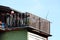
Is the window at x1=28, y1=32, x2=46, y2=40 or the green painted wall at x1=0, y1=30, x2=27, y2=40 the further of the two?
the window at x1=28, y1=32, x2=46, y2=40

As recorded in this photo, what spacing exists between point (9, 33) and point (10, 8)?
7.36ft

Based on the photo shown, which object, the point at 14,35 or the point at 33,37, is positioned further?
the point at 33,37

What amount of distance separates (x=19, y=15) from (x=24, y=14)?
1.81ft

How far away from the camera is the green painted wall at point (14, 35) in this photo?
96.8ft

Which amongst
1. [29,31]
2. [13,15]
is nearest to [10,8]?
[13,15]

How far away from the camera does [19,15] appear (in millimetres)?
29875

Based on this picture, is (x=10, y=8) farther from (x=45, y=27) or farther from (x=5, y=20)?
(x=45, y=27)

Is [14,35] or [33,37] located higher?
[14,35]

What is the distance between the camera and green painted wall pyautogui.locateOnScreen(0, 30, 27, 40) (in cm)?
2952

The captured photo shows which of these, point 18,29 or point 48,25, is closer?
point 18,29

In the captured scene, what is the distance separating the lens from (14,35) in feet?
98.1

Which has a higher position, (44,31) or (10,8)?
(10,8)

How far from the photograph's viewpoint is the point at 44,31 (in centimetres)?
3116

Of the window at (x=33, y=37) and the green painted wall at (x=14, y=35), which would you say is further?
the window at (x=33, y=37)
